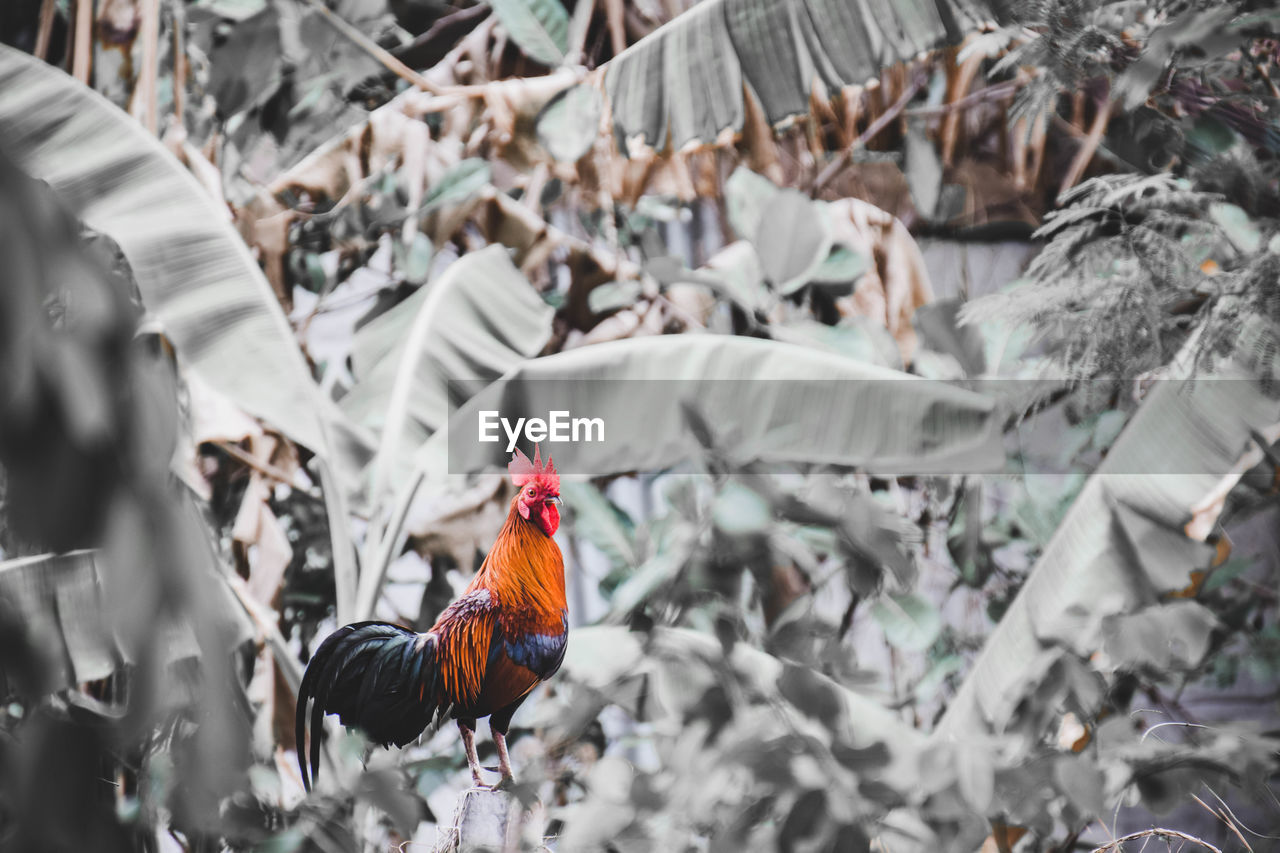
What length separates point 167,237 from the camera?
0.93 metres

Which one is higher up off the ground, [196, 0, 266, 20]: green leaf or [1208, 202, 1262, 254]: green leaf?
[196, 0, 266, 20]: green leaf

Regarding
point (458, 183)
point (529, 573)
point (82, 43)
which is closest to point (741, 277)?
point (458, 183)

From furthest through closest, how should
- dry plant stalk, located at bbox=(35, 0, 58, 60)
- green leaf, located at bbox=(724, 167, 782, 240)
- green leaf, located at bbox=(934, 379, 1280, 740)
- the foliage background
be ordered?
1. dry plant stalk, located at bbox=(35, 0, 58, 60)
2. green leaf, located at bbox=(724, 167, 782, 240)
3. green leaf, located at bbox=(934, 379, 1280, 740)
4. the foliage background

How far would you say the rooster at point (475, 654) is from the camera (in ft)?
2.48

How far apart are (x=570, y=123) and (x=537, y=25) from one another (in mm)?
133

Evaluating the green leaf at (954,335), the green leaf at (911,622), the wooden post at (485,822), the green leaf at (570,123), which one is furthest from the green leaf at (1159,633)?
the green leaf at (570,123)

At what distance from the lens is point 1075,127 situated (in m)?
1.25

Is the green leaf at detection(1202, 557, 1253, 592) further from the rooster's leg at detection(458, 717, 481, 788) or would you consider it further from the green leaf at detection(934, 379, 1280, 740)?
the rooster's leg at detection(458, 717, 481, 788)

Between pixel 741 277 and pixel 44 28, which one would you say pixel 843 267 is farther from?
pixel 44 28

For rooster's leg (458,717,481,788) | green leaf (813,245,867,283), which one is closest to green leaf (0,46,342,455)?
rooster's leg (458,717,481,788)

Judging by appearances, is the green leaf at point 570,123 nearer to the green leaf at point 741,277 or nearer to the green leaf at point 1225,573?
the green leaf at point 741,277

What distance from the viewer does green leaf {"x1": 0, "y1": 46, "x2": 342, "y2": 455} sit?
35.8 inches

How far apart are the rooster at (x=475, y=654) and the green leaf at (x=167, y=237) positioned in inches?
10.2

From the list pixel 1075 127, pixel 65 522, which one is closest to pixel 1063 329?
pixel 1075 127
